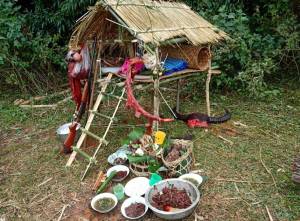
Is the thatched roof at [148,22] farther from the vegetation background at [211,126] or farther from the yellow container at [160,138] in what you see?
the vegetation background at [211,126]

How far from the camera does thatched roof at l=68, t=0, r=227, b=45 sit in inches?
178

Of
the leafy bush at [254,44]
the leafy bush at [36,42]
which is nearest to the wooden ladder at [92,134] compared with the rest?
the leafy bush at [254,44]

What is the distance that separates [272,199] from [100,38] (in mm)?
3162

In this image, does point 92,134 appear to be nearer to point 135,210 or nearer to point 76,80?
point 76,80

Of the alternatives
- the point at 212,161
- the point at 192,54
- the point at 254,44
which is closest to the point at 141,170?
the point at 212,161

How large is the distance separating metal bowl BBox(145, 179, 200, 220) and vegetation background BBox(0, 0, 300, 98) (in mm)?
3328

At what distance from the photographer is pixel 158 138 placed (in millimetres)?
4473

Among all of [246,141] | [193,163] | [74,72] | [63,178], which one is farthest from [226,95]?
[63,178]

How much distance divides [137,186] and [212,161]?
1110 mm

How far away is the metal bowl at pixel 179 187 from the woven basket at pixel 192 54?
2158 mm

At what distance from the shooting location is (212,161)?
4797 mm

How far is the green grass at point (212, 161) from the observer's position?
13.2ft

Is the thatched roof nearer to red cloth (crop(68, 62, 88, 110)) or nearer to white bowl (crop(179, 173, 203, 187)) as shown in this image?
red cloth (crop(68, 62, 88, 110))

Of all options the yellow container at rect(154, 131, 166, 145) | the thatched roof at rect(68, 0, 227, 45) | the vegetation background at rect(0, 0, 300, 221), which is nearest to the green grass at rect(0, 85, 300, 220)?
the vegetation background at rect(0, 0, 300, 221)
